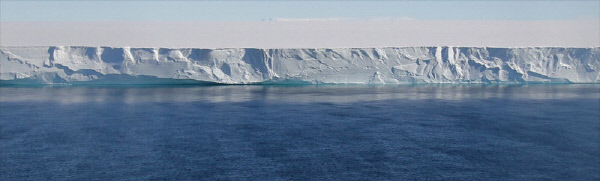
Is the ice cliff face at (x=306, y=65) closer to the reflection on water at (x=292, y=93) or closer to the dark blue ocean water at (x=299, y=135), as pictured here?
the reflection on water at (x=292, y=93)

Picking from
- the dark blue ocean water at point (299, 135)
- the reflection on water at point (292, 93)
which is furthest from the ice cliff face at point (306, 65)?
the dark blue ocean water at point (299, 135)

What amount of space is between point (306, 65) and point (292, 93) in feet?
3.00

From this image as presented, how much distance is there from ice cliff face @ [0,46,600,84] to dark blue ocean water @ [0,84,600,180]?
0.62m

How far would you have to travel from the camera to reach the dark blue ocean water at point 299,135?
7.74m

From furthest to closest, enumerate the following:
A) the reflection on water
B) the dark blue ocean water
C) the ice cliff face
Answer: the ice cliff face → the reflection on water → the dark blue ocean water

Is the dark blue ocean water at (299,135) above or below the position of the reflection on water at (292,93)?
below

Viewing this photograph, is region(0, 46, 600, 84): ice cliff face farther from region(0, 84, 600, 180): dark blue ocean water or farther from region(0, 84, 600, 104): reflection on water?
region(0, 84, 600, 180): dark blue ocean water

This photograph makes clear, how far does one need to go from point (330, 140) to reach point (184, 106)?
16.6 ft

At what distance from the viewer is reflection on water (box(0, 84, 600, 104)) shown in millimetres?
15062

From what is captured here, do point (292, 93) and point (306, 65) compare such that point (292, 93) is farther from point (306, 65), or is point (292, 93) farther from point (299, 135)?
point (299, 135)

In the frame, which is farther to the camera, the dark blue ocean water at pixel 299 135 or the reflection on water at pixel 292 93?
the reflection on water at pixel 292 93

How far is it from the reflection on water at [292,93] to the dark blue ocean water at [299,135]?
57mm

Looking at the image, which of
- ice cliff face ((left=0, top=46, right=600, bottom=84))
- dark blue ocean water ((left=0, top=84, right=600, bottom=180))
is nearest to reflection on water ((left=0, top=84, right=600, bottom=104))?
dark blue ocean water ((left=0, top=84, right=600, bottom=180))

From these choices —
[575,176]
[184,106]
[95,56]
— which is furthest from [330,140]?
[95,56]
